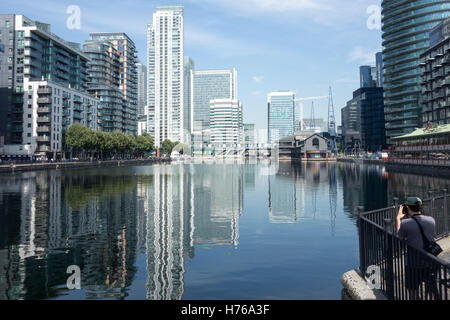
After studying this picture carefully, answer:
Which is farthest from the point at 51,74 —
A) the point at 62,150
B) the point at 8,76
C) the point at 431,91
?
the point at 431,91

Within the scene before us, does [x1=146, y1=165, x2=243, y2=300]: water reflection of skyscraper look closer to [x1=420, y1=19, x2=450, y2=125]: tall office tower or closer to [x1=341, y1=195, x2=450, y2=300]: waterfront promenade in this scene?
[x1=341, y1=195, x2=450, y2=300]: waterfront promenade

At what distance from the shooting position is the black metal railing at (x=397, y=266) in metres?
8.77

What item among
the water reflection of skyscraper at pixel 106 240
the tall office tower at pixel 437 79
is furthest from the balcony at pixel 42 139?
the tall office tower at pixel 437 79

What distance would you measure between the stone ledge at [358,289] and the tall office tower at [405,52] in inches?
6908

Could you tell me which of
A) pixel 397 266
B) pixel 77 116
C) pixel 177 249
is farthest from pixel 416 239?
pixel 77 116

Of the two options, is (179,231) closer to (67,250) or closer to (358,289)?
(67,250)

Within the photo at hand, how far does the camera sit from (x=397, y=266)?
468 inches

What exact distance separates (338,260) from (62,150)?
148m

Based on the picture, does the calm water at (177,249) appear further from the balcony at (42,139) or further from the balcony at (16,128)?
the balcony at (16,128)

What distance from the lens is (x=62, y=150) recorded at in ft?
487

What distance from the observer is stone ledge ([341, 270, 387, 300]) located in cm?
1067

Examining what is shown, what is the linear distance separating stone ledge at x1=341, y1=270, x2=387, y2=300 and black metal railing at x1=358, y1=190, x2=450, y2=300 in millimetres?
190

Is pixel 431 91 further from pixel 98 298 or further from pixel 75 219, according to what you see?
pixel 98 298

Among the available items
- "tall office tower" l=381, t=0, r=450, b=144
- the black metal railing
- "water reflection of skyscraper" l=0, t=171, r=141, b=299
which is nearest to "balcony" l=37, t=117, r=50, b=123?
"water reflection of skyscraper" l=0, t=171, r=141, b=299
